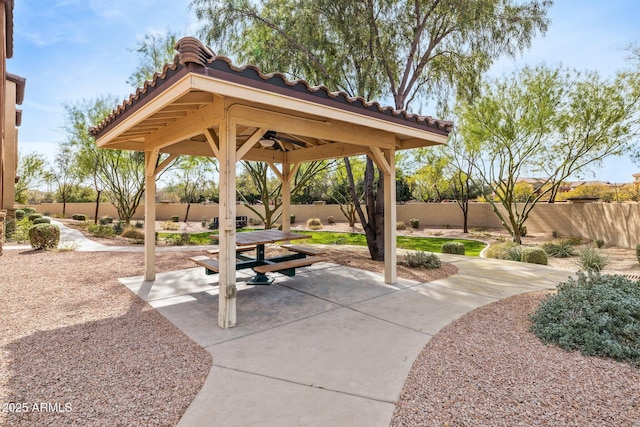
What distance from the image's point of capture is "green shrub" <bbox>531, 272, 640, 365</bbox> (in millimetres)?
2912

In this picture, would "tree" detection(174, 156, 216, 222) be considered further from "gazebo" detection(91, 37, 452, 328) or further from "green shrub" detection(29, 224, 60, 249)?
"gazebo" detection(91, 37, 452, 328)

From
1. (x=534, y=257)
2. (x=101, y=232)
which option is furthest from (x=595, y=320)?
(x=101, y=232)

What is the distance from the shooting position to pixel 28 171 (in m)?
23.4

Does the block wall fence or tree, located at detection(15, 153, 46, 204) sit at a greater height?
tree, located at detection(15, 153, 46, 204)

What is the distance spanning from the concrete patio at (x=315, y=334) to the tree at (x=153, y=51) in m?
9.72

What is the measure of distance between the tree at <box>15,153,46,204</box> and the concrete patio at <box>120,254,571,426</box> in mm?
25389

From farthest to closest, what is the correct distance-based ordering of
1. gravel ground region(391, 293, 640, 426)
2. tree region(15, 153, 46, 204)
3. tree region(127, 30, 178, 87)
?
1. tree region(15, 153, 46, 204)
2. tree region(127, 30, 178, 87)
3. gravel ground region(391, 293, 640, 426)

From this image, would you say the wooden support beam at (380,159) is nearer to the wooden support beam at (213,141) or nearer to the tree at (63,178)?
the wooden support beam at (213,141)

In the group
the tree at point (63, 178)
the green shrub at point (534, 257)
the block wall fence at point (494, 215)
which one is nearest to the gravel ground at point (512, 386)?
the green shrub at point (534, 257)

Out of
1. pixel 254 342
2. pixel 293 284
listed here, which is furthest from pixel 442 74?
pixel 254 342

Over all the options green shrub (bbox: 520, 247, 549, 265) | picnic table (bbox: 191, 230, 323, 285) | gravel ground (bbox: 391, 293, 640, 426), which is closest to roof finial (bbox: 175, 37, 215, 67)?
picnic table (bbox: 191, 230, 323, 285)

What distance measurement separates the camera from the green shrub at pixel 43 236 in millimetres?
8828

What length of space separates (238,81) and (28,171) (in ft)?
95.5

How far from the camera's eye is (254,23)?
8320 mm
